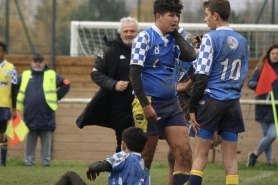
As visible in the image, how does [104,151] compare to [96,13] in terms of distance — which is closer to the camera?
[104,151]

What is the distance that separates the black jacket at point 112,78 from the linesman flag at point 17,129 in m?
5.30

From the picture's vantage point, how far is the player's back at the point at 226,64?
697cm

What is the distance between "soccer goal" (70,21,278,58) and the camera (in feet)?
56.1

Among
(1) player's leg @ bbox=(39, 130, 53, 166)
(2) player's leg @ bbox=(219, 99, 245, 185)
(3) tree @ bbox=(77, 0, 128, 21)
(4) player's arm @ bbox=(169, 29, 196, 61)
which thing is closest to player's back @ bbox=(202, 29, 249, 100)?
(2) player's leg @ bbox=(219, 99, 245, 185)

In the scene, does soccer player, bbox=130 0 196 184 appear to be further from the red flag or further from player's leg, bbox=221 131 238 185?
the red flag

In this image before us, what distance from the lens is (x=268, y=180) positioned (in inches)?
390

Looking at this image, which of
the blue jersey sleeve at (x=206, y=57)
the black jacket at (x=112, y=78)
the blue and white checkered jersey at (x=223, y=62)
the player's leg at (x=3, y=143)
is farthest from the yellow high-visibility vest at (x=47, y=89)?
the blue jersey sleeve at (x=206, y=57)

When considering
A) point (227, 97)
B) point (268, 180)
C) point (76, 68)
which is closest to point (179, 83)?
point (227, 97)

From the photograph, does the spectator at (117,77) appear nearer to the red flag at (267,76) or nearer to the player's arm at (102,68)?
the player's arm at (102,68)

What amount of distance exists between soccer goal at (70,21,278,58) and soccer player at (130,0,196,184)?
31.8 ft

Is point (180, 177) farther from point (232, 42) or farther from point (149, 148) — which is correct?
point (232, 42)

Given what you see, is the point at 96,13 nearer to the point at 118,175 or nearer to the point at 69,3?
the point at 69,3

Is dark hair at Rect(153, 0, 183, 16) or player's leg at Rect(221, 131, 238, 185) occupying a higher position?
dark hair at Rect(153, 0, 183, 16)

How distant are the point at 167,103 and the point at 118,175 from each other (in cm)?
136
